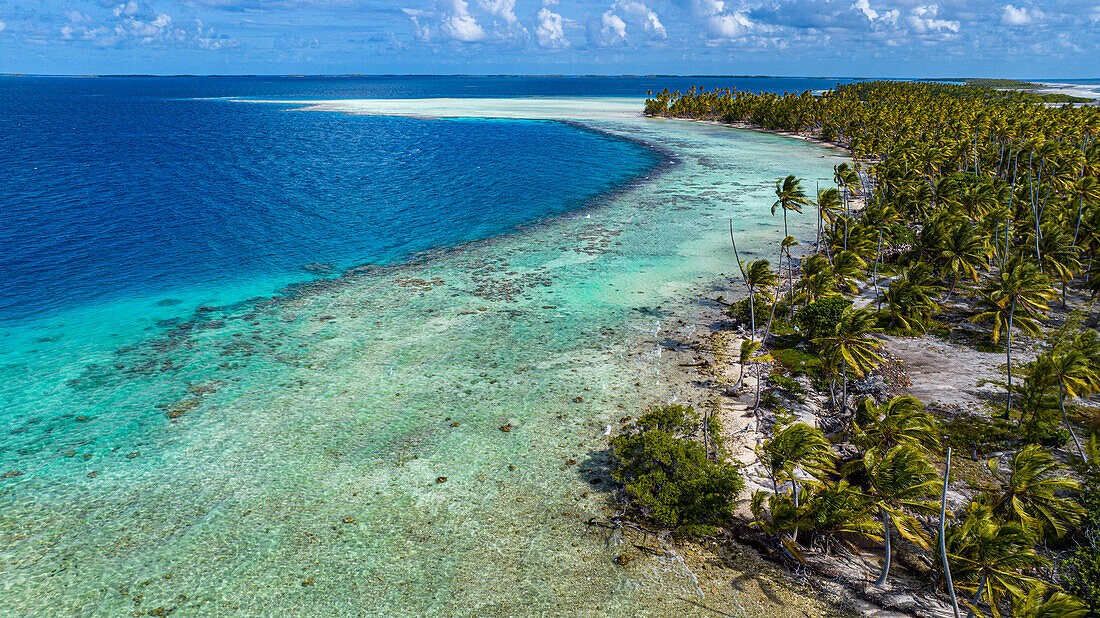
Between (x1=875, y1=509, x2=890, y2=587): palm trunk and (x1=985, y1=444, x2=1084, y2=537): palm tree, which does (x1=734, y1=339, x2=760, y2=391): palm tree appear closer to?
(x1=875, y1=509, x2=890, y2=587): palm trunk

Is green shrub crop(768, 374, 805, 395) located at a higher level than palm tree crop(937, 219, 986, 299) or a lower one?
lower

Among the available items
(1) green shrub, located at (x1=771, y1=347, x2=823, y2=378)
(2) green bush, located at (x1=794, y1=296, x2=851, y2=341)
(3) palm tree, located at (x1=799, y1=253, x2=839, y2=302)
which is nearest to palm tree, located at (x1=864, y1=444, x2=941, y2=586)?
(1) green shrub, located at (x1=771, y1=347, x2=823, y2=378)

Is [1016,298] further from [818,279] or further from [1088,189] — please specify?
[1088,189]

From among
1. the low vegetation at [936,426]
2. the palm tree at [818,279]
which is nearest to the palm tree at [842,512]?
the low vegetation at [936,426]

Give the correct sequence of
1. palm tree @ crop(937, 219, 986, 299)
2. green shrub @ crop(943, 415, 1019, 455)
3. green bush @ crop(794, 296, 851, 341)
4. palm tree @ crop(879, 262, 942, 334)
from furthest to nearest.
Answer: palm tree @ crop(937, 219, 986, 299), palm tree @ crop(879, 262, 942, 334), green bush @ crop(794, 296, 851, 341), green shrub @ crop(943, 415, 1019, 455)

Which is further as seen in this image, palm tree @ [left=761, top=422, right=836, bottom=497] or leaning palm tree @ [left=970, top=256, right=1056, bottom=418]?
leaning palm tree @ [left=970, top=256, right=1056, bottom=418]

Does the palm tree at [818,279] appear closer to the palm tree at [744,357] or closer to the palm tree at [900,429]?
the palm tree at [744,357]
